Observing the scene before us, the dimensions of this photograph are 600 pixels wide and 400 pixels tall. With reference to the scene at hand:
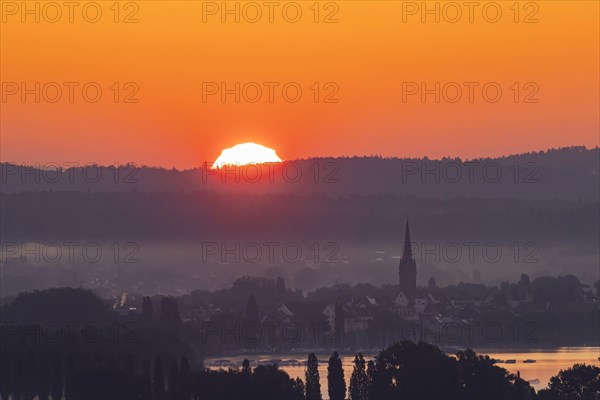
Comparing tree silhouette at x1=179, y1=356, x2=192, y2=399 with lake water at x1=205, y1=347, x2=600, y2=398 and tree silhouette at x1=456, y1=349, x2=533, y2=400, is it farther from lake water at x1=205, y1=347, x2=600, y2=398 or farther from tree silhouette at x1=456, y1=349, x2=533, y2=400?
lake water at x1=205, y1=347, x2=600, y2=398

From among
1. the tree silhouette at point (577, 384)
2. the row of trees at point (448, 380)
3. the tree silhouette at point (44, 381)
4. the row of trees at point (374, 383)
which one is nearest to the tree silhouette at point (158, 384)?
the row of trees at point (374, 383)

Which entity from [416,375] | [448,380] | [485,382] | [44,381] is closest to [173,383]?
[44,381]

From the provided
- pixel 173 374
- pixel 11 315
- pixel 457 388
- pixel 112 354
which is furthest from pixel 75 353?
pixel 11 315

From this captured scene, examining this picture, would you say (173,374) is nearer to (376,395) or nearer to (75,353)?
(376,395)

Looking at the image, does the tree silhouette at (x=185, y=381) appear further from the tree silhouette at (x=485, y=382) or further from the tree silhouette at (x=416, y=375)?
the tree silhouette at (x=485, y=382)

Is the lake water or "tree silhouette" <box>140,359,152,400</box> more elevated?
the lake water

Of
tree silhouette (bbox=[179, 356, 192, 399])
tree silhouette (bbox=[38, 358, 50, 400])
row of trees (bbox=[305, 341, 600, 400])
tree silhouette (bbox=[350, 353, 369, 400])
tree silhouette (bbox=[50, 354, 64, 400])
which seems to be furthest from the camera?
Answer: tree silhouette (bbox=[50, 354, 64, 400])

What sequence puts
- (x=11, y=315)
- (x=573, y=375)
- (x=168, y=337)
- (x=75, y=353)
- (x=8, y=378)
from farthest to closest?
(x=11, y=315) → (x=168, y=337) → (x=75, y=353) → (x=8, y=378) → (x=573, y=375)

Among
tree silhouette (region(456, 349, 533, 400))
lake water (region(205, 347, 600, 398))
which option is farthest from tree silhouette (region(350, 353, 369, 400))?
lake water (region(205, 347, 600, 398))

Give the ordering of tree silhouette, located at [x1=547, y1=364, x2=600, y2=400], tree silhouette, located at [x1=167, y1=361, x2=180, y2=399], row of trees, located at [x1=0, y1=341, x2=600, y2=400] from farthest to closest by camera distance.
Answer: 1. tree silhouette, located at [x1=167, y1=361, x2=180, y2=399]
2. row of trees, located at [x1=0, y1=341, x2=600, y2=400]
3. tree silhouette, located at [x1=547, y1=364, x2=600, y2=400]
